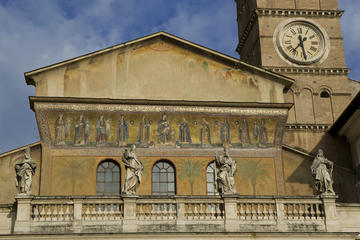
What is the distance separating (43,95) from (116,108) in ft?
8.98

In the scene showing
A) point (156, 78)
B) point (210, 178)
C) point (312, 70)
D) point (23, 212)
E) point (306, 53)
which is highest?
point (306, 53)

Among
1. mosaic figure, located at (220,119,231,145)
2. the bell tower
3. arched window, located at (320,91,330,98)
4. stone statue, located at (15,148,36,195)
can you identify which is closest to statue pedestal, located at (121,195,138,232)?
stone statue, located at (15,148,36,195)

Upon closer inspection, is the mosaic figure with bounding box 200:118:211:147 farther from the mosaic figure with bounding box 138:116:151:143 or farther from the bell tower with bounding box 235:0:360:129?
the bell tower with bounding box 235:0:360:129

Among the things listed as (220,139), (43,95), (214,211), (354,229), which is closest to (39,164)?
(43,95)

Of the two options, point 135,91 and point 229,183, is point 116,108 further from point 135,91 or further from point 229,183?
point 229,183

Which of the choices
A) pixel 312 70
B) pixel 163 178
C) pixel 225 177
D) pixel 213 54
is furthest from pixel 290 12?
pixel 225 177

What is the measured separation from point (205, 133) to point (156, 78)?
292 centimetres

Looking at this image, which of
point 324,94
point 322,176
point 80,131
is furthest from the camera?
point 324,94

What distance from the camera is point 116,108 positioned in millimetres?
24516

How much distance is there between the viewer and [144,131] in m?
24.4

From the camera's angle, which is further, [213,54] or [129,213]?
[213,54]

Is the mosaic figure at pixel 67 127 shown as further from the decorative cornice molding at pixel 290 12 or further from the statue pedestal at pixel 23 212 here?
the decorative cornice molding at pixel 290 12

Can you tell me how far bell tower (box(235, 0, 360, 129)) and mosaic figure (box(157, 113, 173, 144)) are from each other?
9.51m

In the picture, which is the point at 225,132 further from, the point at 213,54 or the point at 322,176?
the point at 322,176
